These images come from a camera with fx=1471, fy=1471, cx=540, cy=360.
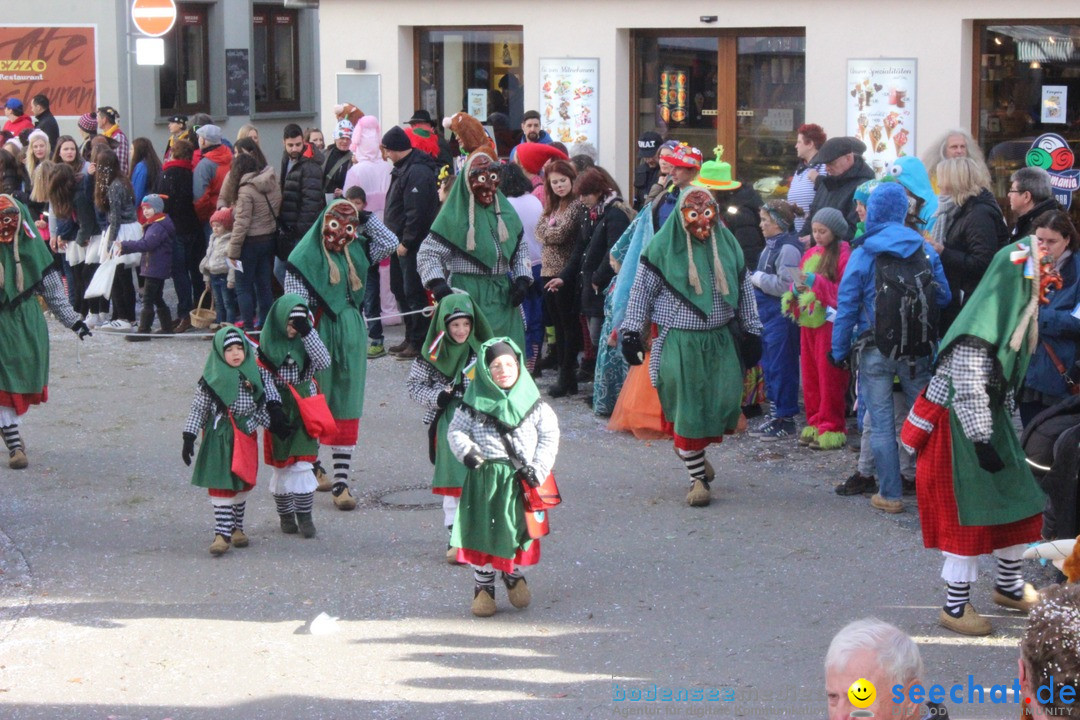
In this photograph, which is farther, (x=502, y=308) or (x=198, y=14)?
(x=198, y=14)

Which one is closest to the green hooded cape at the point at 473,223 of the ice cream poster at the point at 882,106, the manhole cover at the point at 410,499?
the manhole cover at the point at 410,499

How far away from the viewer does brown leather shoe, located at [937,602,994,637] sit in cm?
647

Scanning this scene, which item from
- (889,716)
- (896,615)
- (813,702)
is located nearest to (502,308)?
(896,615)

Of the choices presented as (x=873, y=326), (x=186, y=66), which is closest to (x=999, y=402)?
(x=873, y=326)

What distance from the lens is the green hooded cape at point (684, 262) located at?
28.2 feet

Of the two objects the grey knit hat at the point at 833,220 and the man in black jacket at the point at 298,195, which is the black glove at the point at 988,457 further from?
the man in black jacket at the point at 298,195

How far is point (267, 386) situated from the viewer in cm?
803

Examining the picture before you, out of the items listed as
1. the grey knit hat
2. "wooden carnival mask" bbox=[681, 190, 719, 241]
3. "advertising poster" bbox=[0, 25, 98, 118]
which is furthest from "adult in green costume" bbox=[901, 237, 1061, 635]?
"advertising poster" bbox=[0, 25, 98, 118]

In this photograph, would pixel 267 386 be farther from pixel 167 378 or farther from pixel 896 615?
pixel 167 378

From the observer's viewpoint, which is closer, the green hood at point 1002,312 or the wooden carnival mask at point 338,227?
the green hood at point 1002,312

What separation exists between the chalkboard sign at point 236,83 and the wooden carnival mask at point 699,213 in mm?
17572

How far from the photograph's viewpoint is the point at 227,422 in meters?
7.91

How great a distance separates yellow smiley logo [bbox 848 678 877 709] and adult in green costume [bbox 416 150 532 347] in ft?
19.2

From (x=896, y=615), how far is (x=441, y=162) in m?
8.27
